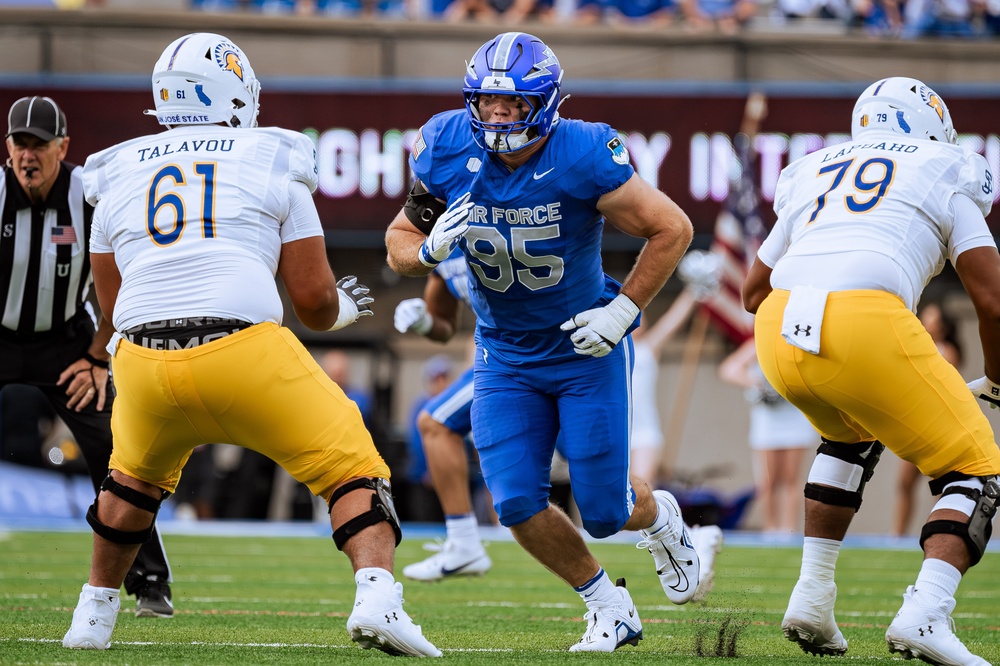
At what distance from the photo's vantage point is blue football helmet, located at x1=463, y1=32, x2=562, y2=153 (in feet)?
14.0

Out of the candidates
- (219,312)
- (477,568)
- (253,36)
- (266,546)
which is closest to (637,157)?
(253,36)

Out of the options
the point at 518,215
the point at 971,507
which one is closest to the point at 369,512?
the point at 518,215

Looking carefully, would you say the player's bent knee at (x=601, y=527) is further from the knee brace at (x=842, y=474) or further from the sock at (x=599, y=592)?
the knee brace at (x=842, y=474)

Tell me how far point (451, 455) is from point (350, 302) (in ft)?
7.98

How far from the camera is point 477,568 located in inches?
257

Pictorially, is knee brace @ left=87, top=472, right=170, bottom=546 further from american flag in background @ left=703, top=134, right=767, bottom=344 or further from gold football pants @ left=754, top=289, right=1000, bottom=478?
american flag in background @ left=703, top=134, right=767, bottom=344

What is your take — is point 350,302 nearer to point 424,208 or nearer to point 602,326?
point 424,208

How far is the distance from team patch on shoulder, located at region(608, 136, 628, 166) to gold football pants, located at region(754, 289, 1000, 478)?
84 centimetres

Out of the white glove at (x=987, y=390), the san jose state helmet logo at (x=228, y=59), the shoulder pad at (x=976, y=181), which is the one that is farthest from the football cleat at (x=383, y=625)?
the shoulder pad at (x=976, y=181)

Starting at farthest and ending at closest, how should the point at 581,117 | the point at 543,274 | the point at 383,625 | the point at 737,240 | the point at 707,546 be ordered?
the point at 581,117, the point at 737,240, the point at 707,546, the point at 543,274, the point at 383,625

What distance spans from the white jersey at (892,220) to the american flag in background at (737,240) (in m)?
7.28

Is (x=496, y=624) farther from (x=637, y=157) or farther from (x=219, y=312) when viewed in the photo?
(x=637, y=157)

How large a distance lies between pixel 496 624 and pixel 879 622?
1585mm

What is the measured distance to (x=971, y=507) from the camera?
3.85 metres
